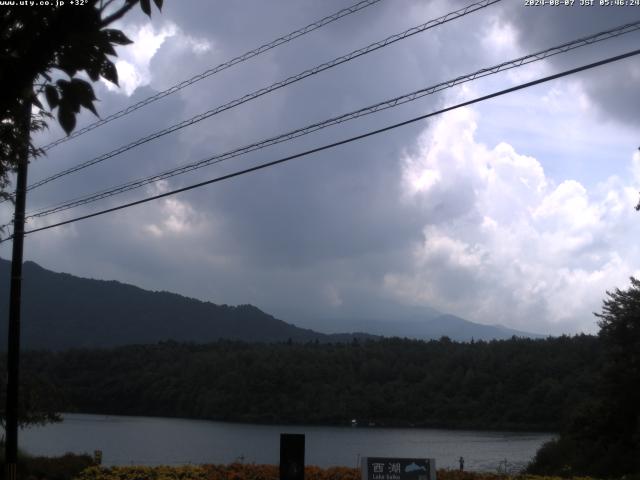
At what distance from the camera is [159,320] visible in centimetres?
13775

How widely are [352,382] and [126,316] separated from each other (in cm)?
9354

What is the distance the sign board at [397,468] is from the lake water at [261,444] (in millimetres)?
10247

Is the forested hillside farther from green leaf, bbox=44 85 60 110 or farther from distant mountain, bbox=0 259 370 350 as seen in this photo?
distant mountain, bbox=0 259 370 350

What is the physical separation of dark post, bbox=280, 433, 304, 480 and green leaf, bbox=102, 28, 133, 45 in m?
9.90

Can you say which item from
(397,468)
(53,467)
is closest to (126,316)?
(53,467)

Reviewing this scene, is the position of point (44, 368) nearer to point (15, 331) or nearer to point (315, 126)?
point (15, 331)

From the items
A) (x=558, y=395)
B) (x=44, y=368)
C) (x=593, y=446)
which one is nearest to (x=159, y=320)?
(x=44, y=368)

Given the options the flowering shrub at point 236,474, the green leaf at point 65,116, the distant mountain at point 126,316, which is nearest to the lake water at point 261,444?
the flowering shrub at point 236,474

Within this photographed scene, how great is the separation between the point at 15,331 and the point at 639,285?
62.7 ft

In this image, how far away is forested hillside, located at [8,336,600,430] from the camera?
1772 inches

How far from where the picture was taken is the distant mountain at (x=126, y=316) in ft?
408

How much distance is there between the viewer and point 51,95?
155 inches

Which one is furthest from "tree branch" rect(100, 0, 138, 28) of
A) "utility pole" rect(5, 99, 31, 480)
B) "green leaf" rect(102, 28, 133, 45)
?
"utility pole" rect(5, 99, 31, 480)

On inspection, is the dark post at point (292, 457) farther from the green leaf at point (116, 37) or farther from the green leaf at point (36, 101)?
the green leaf at point (116, 37)
